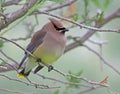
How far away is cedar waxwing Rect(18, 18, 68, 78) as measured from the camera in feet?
7.80

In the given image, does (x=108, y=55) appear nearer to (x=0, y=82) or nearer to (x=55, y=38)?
(x=0, y=82)

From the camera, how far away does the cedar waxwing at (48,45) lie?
2.38 m

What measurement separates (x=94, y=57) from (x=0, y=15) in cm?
362

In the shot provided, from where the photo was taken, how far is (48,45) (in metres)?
2.46

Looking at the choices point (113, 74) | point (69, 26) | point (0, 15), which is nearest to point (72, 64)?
point (113, 74)

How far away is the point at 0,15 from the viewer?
1707 millimetres

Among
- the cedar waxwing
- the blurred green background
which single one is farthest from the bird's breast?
the blurred green background

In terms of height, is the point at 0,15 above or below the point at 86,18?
above

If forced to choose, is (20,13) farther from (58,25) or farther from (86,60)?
(86,60)

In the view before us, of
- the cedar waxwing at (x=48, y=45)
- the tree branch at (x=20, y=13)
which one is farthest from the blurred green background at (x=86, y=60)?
the tree branch at (x=20, y=13)

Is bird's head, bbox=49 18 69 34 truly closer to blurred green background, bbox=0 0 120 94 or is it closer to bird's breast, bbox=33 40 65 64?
bird's breast, bbox=33 40 65 64

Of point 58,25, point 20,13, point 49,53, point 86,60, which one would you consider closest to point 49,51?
point 49,53

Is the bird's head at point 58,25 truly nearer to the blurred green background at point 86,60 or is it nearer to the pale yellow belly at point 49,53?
the pale yellow belly at point 49,53

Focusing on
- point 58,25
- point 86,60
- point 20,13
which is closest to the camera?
point 20,13
